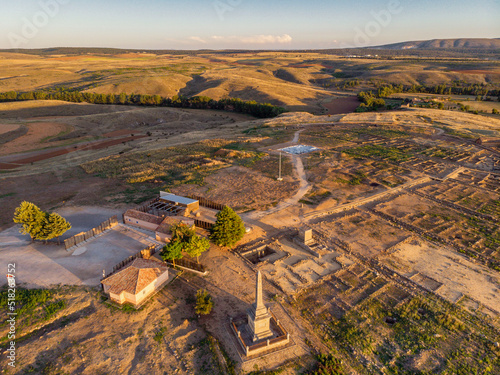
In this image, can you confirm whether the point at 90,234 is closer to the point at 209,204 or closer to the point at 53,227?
the point at 53,227

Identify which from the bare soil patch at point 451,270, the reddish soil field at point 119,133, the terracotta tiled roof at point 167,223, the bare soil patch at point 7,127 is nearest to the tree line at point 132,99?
the reddish soil field at point 119,133

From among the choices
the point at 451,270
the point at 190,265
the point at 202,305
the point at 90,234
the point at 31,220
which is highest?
the point at 31,220

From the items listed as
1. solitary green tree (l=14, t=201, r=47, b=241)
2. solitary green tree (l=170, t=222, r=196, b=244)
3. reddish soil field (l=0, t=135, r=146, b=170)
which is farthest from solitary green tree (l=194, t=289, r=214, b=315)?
reddish soil field (l=0, t=135, r=146, b=170)

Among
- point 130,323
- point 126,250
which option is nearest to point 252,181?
point 126,250

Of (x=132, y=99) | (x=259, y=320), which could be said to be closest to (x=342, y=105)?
(x=132, y=99)

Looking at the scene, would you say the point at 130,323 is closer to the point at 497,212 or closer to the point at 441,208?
the point at 441,208
